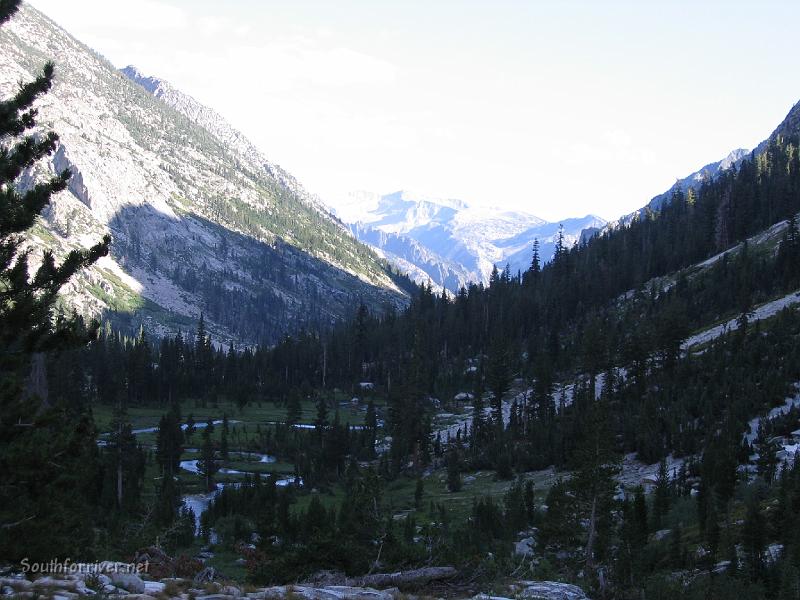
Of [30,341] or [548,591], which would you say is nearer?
[548,591]

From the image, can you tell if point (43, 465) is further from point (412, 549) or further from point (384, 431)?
point (384, 431)

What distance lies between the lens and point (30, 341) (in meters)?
20.6

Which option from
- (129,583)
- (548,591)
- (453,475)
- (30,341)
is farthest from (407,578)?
(453,475)

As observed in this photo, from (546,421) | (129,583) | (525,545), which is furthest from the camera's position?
(546,421)

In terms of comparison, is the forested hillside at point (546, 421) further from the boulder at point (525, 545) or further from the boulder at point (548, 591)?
the boulder at point (548, 591)

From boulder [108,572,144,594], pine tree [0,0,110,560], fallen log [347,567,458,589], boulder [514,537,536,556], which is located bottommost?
boulder [514,537,536,556]

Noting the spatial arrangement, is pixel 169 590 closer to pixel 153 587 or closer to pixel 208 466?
pixel 153 587

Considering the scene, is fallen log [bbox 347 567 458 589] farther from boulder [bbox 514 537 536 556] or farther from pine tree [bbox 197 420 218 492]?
pine tree [bbox 197 420 218 492]

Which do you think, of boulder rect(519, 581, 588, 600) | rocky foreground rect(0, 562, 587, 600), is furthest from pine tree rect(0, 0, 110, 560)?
boulder rect(519, 581, 588, 600)

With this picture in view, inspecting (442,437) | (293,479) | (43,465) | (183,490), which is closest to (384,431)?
(442,437)

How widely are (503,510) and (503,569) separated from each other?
34.4 m

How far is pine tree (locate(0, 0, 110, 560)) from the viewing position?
63.1 feet

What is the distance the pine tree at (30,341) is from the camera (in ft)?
63.1

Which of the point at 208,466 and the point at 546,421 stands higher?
the point at 546,421
